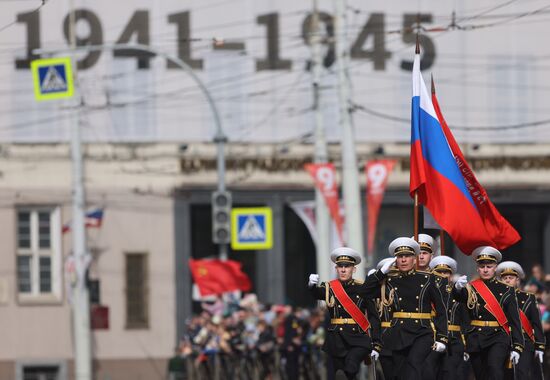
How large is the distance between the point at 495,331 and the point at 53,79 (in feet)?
59.9

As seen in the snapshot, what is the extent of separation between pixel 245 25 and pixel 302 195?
436cm

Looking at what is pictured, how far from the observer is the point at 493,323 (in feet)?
65.1

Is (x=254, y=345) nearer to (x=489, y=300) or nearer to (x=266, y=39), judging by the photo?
(x=266, y=39)

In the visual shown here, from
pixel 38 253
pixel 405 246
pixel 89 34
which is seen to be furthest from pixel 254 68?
pixel 405 246

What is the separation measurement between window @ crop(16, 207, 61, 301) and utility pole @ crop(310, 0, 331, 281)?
10.2 meters

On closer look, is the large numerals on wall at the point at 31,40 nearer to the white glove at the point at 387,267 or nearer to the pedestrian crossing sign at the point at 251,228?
the pedestrian crossing sign at the point at 251,228

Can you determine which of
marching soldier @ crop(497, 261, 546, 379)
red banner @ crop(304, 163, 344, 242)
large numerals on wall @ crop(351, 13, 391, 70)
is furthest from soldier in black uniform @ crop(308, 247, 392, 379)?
large numerals on wall @ crop(351, 13, 391, 70)

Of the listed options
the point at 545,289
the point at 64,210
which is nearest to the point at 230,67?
the point at 64,210

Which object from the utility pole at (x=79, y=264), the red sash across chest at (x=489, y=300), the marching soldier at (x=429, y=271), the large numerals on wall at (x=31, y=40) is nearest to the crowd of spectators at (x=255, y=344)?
the utility pole at (x=79, y=264)

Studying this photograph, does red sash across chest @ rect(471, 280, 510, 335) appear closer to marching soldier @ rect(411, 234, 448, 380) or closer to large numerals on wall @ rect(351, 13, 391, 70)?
marching soldier @ rect(411, 234, 448, 380)

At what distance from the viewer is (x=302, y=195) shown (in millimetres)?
44656

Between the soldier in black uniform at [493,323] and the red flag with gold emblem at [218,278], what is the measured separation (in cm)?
1850

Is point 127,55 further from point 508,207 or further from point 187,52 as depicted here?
point 508,207

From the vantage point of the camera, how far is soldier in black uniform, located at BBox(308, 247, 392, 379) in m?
18.6
